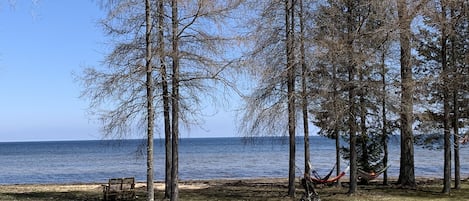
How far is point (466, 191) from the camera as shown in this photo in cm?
1780

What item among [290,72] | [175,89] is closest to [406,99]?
[290,72]

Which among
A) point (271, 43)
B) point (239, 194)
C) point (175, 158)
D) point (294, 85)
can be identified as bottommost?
point (239, 194)

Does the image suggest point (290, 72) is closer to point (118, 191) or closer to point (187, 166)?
point (118, 191)

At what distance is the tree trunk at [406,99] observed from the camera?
582 inches

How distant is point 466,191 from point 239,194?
7389 millimetres

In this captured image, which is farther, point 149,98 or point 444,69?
point 444,69

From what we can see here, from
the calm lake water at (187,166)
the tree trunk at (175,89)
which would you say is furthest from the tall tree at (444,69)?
the tree trunk at (175,89)

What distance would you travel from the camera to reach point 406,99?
1540 centimetres

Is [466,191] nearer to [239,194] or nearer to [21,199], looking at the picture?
[239,194]

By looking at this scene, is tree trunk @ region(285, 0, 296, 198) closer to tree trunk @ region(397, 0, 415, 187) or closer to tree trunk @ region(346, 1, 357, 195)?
tree trunk @ region(346, 1, 357, 195)

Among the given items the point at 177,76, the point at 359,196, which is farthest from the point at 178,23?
the point at 359,196

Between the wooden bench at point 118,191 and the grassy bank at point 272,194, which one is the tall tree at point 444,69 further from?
the wooden bench at point 118,191

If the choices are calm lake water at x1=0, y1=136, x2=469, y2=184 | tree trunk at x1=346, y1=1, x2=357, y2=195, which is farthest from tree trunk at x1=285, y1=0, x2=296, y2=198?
tree trunk at x1=346, y1=1, x2=357, y2=195

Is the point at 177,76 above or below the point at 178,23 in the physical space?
below
